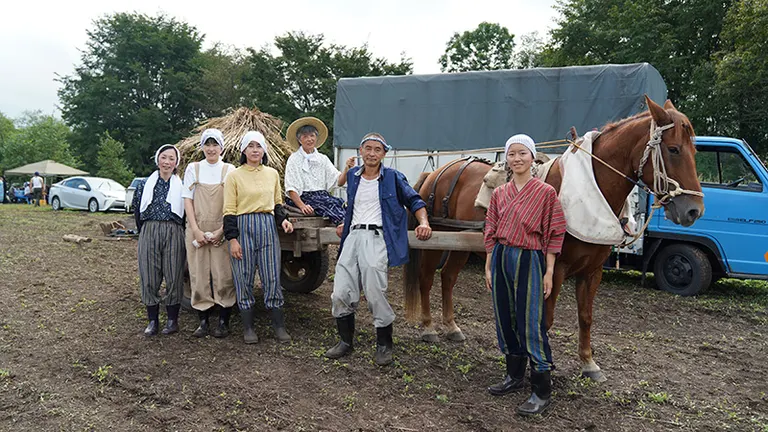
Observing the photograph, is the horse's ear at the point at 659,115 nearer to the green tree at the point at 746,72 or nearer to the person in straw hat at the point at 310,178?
the person in straw hat at the point at 310,178

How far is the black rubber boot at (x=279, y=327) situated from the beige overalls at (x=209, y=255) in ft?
1.34

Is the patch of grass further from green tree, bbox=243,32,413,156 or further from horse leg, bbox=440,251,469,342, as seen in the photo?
green tree, bbox=243,32,413,156

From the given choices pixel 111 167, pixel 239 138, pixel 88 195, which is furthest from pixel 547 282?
pixel 111 167

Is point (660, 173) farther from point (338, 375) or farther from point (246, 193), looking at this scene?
point (246, 193)

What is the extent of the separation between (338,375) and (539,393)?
141 cm

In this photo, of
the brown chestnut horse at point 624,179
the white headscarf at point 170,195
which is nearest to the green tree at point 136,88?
the white headscarf at point 170,195

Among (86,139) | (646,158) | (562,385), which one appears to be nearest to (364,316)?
(562,385)

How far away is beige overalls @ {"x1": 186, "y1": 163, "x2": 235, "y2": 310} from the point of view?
4.30 m

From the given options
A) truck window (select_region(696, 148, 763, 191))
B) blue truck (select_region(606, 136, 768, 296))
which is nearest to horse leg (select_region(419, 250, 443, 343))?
blue truck (select_region(606, 136, 768, 296))

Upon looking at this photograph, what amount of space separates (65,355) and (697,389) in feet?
16.0

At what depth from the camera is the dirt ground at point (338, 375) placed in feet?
10.00

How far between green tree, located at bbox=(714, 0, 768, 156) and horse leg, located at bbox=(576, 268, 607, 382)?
1281cm

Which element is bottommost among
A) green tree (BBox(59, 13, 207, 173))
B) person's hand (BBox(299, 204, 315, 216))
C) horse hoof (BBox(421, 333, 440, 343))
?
horse hoof (BBox(421, 333, 440, 343))

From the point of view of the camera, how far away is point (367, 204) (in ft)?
12.5
